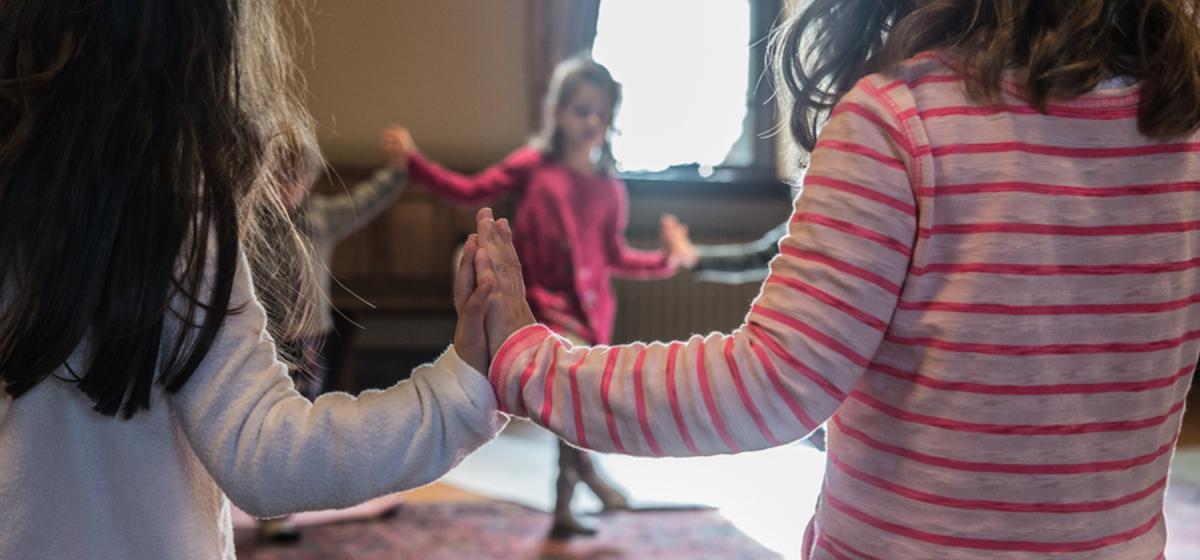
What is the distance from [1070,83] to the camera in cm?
80

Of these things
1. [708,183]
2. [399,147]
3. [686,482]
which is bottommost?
[686,482]

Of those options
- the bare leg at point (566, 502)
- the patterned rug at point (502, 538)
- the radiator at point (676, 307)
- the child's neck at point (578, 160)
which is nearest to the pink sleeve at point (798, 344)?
the patterned rug at point (502, 538)

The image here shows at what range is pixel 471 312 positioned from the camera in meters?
0.94

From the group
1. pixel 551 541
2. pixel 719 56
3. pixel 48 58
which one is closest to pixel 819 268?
pixel 48 58

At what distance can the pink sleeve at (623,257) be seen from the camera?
3510 millimetres

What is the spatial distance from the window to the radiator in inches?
24.2

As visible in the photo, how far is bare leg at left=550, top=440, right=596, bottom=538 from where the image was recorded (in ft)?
11.0

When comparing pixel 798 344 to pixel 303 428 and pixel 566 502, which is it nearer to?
pixel 303 428

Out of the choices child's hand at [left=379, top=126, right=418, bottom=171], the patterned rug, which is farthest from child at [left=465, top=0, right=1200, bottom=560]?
child's hand at [left=379, top=126, right=418, bottom=171]

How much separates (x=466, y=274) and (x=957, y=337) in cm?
40

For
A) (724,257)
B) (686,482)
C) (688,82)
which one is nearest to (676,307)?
(688,82)

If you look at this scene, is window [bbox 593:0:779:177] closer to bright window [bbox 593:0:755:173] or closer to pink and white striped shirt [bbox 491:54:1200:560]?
bright window [bbox 593:0:755:173]

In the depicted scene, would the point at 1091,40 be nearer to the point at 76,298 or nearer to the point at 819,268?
the point at 819,268

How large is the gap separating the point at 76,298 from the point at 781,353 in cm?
49
